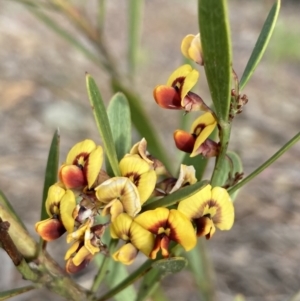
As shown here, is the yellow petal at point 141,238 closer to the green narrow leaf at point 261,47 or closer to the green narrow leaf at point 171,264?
the green narrow leaf at point 171,264

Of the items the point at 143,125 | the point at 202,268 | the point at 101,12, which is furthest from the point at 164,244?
the point at 101,12

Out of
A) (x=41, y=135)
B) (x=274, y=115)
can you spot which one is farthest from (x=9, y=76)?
(x=274, y=115)

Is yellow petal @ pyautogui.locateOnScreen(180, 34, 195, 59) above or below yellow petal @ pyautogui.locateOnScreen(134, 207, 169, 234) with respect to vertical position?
above

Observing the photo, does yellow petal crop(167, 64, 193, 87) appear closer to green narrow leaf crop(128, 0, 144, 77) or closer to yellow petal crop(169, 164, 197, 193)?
yellow petal crop(169, 164, 197, 193)

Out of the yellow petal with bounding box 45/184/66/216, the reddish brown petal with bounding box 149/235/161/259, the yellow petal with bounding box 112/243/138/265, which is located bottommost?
the yellow petal with bounding box 112/243/138/265

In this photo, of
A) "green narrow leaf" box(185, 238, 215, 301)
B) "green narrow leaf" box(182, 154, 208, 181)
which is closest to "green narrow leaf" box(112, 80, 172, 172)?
"green narrow leaf" box(185, 238, 215, 301)

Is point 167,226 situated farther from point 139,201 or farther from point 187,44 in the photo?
point 187,44

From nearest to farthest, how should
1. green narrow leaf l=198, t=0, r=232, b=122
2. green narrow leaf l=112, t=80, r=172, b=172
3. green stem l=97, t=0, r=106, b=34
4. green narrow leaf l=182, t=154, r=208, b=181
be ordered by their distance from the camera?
green narrow leaf l=198, t=0, r=232, b=122 → green narrow leaf l=182, t=154, r=208, b=181 → green narrow leaf l=112, t=80, r=172, b=172 → green stem l=97, t=0, r=106, b=34

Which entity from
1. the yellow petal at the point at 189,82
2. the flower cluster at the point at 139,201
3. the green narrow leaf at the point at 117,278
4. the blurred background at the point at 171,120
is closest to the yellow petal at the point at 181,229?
the flower cluster at the point at 139,201
